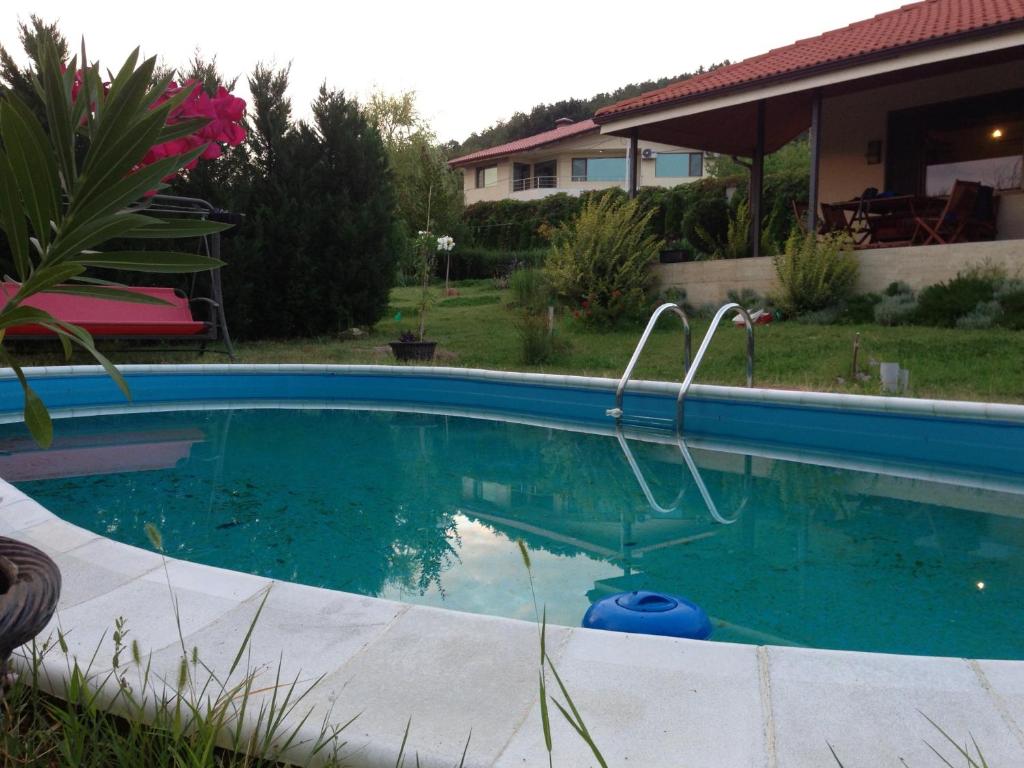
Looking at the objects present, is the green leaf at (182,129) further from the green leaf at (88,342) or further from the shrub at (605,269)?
the shrub at (605,269)

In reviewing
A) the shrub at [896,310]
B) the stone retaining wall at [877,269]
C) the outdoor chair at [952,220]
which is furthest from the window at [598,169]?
the shrub at [896,310]

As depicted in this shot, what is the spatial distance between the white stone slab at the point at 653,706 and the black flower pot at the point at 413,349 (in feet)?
22.8

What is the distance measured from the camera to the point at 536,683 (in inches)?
67.4

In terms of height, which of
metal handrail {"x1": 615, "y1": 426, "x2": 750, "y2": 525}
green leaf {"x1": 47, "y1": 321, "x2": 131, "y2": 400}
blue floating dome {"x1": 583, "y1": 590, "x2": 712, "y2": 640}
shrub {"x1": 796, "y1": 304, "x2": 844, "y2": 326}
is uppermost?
green leaf {"x1": 47, "y1": 321, "x2": 131, "y2": 400}

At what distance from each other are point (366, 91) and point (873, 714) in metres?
36.4

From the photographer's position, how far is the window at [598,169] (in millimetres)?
34969

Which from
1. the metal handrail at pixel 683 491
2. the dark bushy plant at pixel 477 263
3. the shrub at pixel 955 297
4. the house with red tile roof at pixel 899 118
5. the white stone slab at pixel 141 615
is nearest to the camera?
the white stone slab at pixel 141 615

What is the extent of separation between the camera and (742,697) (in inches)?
64.6

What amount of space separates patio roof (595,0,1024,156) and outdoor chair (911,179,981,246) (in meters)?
1.52

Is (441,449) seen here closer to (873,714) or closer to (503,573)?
(503,573)

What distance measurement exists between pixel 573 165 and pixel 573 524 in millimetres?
32980

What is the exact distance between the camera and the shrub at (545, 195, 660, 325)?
10227 millimetres

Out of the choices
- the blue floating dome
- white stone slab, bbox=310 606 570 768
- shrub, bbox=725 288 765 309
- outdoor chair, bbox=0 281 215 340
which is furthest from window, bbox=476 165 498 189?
white stone slab, bbox=310 606 570 768

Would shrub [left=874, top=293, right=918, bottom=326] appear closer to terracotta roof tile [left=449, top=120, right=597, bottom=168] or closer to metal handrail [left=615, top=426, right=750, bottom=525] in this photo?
metal handrail [left=615, top=426, right=750, bottom=525]
